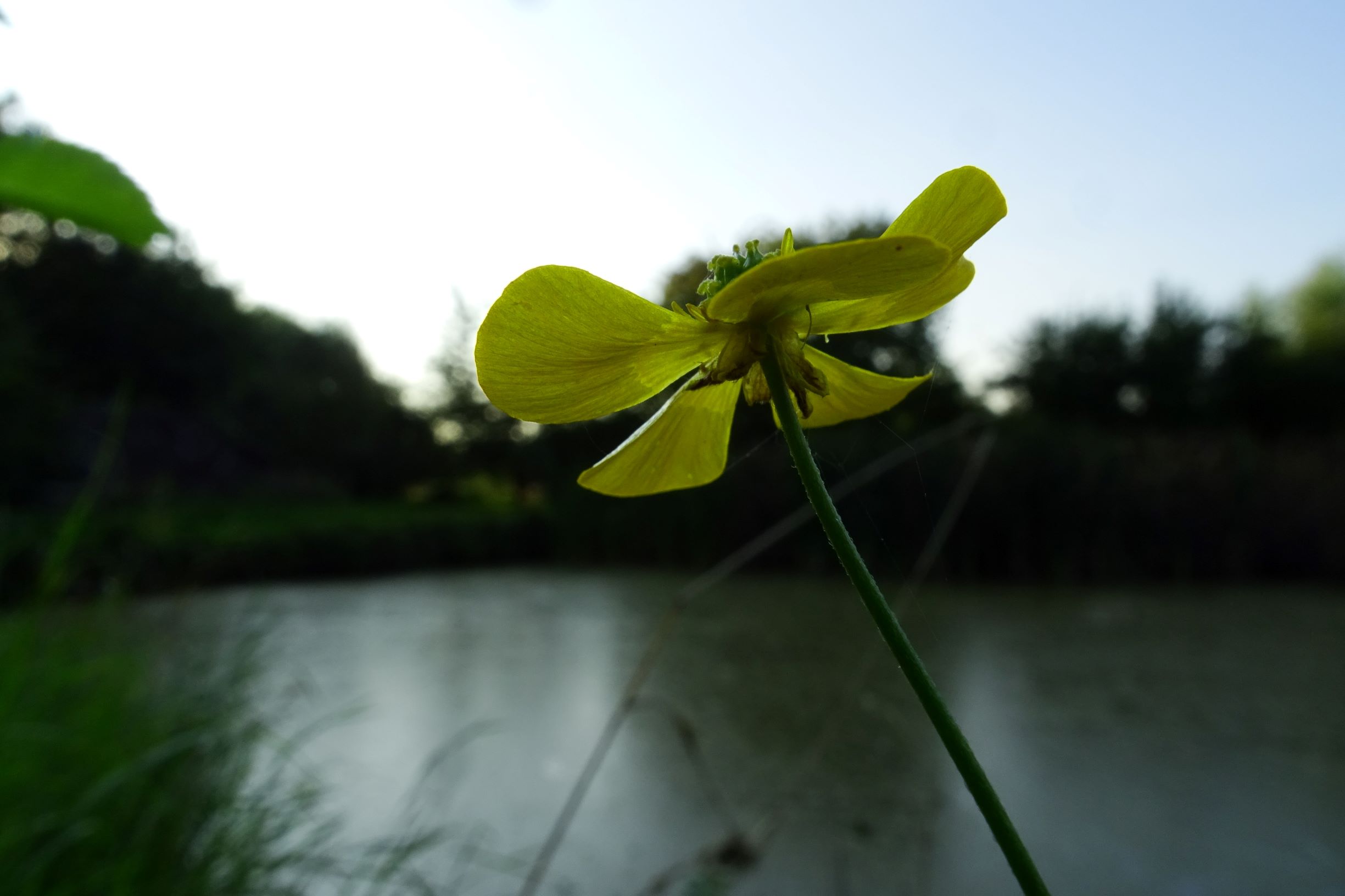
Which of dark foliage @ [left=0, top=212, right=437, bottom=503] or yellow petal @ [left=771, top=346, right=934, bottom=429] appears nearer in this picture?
yellow petal @ [left=771, top=346, right=934, bottom=429]

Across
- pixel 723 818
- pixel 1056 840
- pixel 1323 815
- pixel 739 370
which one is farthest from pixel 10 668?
pixel 1323 815

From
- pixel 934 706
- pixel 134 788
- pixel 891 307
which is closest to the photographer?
pixel 934 706

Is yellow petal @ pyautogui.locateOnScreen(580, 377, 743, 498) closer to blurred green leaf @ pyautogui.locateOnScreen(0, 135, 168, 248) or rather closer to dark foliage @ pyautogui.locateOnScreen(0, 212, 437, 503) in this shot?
blurred green leaf @ pyautogui.locateOnScreen(0, 135, 168, 248)

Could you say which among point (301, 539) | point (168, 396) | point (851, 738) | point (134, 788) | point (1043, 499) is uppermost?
point (168, 396)

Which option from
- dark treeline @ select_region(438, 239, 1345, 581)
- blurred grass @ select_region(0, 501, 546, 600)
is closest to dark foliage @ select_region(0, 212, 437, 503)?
blurred grass @ select_region(0, 501, 546, 600)

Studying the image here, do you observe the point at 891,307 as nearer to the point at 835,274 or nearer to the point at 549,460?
the point at 835,274

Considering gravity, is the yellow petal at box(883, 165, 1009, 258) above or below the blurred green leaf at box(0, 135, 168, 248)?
below

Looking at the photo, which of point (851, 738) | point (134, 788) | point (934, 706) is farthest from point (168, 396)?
point (934, 706)
